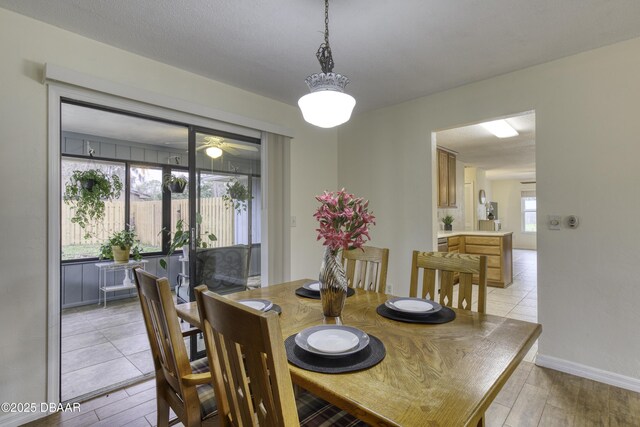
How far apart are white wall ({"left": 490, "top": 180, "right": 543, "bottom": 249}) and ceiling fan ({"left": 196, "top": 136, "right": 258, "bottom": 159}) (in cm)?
987

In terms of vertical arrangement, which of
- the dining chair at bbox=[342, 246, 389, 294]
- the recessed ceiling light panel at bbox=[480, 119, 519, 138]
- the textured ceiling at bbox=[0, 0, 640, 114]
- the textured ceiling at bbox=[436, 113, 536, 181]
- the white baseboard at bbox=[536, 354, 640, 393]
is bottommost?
the white baseboard at bbox=[536, 354, 640, 393]

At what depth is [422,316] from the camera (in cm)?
146

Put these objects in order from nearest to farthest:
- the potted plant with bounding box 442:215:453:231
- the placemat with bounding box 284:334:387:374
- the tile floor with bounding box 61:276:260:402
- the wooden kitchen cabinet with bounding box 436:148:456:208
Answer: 1. the placemat with bounding box 284:334:387:374
2. the tile floor with bounding box 61:276:260:402
3. the wooden kitchen cabinet with bounding box 436:148:456:208
4. the potted plant with bounding box 442:215:453:231

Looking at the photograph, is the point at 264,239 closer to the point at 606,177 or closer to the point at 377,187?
the point at 377,187

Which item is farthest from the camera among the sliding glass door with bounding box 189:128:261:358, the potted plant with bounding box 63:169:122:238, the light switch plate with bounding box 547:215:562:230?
the potted plant with bounding box 63:169:122:238

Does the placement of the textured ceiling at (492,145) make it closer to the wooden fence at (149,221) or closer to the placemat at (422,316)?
the placemat at (422,316)

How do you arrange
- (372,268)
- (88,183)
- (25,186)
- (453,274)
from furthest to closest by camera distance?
(88,183) → (372,268) → (25,186) → (453,274)

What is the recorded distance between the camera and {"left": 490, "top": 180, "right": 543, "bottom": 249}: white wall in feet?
33.2

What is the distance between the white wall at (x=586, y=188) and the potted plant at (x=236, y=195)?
2.16 meters

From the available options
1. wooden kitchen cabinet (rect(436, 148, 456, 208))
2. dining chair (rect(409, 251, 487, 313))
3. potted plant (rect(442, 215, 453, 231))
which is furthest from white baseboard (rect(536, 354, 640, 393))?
potted plant (rect(442, 215, 453, 231))

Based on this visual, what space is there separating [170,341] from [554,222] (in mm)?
2750

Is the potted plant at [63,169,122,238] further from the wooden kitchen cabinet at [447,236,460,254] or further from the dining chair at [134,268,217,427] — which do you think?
the wooden kitchen cabinet at [447,236,460,254]

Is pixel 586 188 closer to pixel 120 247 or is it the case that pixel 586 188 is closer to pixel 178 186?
pixel 178 186

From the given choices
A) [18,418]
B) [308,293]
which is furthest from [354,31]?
[18,418]
